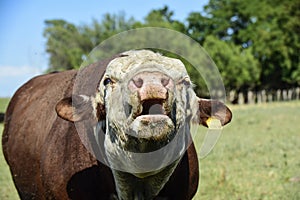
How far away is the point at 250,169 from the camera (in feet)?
28.6

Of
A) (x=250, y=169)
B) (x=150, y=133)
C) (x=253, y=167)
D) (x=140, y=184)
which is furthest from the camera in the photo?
(x=253, y=167)

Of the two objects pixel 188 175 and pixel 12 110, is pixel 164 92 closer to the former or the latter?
pixel 188 175

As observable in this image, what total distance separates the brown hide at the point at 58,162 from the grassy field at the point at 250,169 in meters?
1.49

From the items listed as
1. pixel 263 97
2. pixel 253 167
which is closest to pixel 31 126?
pixel 253 167

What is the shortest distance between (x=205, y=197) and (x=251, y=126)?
11.5 meters

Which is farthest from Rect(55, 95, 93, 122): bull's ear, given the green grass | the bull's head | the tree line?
the tree line

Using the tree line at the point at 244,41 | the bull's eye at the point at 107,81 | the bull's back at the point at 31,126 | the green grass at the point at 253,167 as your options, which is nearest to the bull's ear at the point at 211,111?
the bull's eye at the point at 107,81

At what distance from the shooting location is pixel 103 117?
3025 mm

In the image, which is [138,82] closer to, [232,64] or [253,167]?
[253,167]

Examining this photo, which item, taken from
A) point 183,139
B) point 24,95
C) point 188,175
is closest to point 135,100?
point 183,139

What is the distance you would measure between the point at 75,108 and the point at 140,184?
62 centimetres

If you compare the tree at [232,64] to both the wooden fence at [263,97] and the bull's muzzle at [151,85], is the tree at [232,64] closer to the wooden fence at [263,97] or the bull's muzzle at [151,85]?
the wooden fence at [263,97]

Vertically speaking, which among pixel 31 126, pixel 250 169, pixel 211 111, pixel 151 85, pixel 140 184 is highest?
pixel 151 85

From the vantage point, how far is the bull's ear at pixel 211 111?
3193 millimetres
